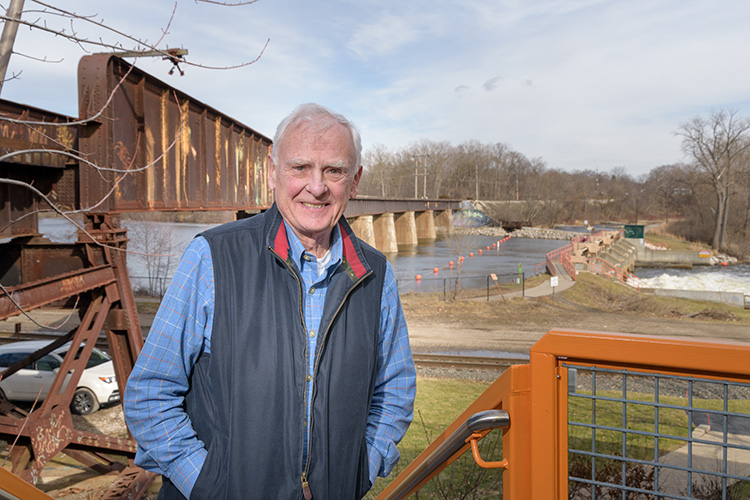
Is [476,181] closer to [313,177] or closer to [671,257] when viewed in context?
[671,257]

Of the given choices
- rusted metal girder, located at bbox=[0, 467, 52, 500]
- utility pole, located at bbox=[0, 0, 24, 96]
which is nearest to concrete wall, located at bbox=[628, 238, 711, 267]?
utility pole, located at bbox=[0, 0, 24, 96]

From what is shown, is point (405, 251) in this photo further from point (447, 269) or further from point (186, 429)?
point (186, 429)

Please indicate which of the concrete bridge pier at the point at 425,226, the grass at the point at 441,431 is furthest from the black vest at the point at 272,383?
the concrete bridge pier at the point at 425,226

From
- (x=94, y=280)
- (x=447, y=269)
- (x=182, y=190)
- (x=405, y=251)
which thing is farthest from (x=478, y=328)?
(x=405, y=251)

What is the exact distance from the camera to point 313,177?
7.07ft

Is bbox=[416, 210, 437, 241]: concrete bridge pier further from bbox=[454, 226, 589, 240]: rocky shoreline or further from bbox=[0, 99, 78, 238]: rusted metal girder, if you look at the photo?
bbox=[0, 99, 78, 238]: rusted metal girder

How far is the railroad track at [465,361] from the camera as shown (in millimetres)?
13930

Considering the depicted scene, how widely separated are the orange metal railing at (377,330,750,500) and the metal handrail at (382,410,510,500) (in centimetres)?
5

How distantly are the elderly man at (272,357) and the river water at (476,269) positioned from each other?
24902 mm

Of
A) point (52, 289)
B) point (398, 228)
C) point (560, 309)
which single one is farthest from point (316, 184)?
point (398, 228)

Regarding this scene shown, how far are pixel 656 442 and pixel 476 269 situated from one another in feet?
117

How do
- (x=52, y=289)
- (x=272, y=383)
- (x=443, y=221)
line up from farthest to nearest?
(x=443, y=221)
(x=52, y=289)
(x=272, y=383)

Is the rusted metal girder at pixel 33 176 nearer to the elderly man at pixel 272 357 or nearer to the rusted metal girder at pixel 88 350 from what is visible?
the rusted metal girder at pixel 88 350

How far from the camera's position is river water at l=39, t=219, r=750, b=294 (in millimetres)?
30806
